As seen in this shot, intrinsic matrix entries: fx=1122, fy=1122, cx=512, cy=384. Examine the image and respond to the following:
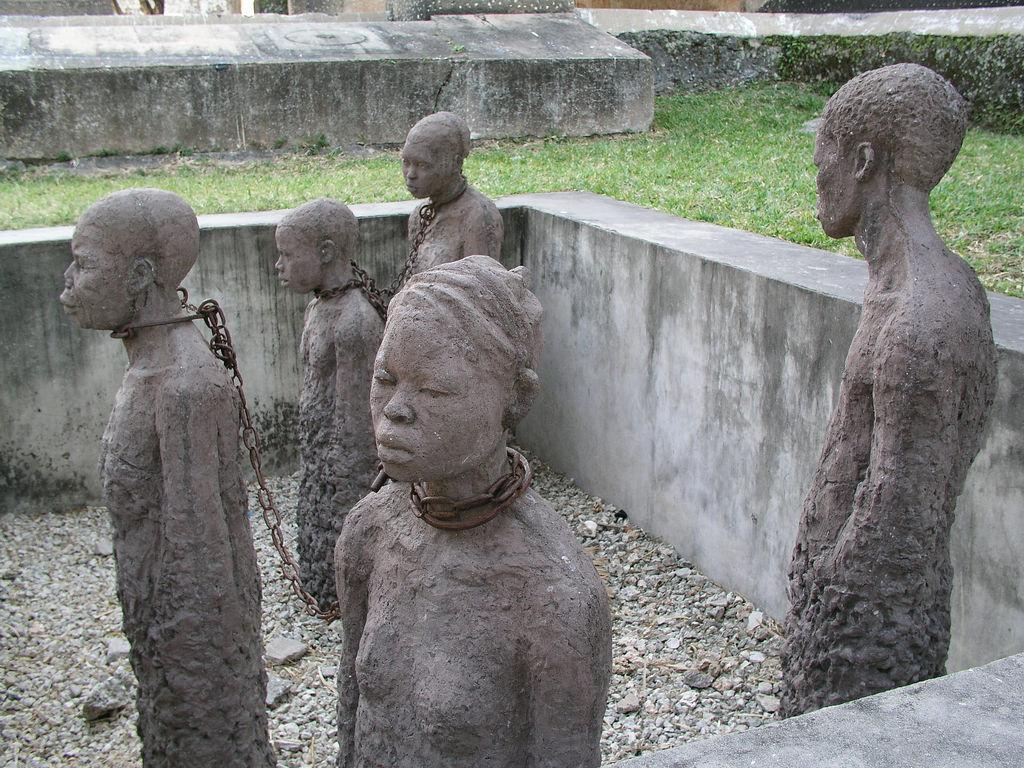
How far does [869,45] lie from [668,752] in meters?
12.3

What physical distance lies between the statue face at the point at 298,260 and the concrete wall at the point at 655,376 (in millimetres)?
2122

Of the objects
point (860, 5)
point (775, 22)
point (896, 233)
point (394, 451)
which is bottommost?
point (394, 451)

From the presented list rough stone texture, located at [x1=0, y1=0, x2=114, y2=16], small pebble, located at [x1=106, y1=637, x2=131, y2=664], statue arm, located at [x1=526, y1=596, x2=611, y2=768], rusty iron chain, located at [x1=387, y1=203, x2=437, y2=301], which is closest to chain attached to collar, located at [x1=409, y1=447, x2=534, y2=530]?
statue arm, located at [x1=526, y1=596, x2=611, y2=768]

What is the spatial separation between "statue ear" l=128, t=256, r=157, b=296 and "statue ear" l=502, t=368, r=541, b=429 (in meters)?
1.79

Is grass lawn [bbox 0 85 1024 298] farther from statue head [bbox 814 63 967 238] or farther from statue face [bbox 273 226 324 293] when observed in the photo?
statue face [bbox 273 226 324 293]

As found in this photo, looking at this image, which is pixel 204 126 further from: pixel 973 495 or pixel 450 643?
pixel 450 643

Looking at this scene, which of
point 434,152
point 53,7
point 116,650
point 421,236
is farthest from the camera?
point 53,7

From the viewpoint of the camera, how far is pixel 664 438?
7059 mm

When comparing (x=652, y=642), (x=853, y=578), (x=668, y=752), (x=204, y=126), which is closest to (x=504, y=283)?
(x=668, y=752)

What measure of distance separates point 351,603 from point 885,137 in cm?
215

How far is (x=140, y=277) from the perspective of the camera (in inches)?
150

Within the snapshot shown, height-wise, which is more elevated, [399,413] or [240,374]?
[399,413]

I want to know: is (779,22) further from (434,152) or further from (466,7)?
(434,152)

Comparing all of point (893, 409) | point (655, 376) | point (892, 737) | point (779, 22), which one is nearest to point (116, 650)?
point (655, 376)
